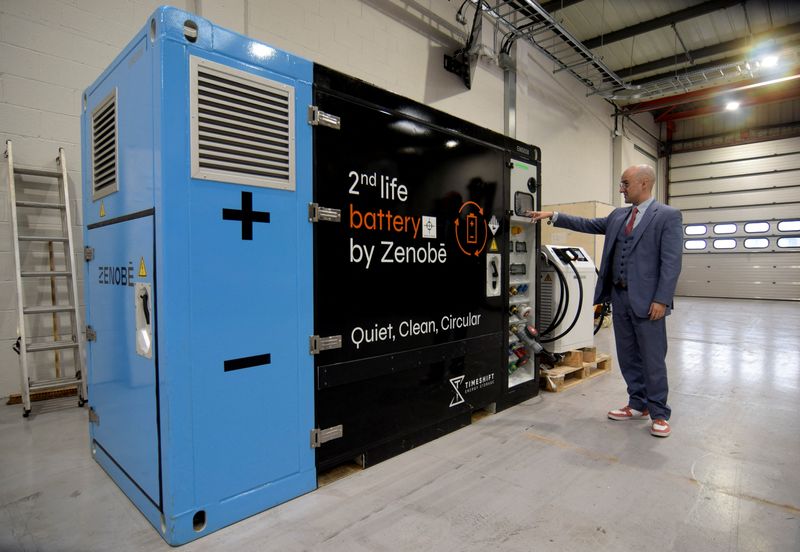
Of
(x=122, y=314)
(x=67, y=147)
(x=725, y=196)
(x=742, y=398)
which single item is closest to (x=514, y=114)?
(x=742, y=398)

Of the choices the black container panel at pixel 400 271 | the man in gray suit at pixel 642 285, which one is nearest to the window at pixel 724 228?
the man in gray suit at pixel 642 285

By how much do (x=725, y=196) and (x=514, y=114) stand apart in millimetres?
9636

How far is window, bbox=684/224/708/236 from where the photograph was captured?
12.9 metres

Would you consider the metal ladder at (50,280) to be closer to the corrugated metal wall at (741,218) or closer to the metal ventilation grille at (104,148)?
the metal ventilation grille at (104,148)

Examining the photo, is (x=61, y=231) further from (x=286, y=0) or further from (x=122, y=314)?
(x=286, y=0)

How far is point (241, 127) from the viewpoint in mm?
1684

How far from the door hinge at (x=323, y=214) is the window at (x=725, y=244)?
46.8 feet

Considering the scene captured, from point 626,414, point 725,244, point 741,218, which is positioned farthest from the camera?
point 725,244

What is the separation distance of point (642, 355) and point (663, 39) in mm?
8504

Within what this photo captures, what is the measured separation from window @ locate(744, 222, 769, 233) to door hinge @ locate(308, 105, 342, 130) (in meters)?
14.3

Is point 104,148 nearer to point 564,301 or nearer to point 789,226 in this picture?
point 564,301

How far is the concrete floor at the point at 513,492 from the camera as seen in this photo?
5.33ft

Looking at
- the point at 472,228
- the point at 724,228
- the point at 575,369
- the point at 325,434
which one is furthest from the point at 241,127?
the point at 724,228

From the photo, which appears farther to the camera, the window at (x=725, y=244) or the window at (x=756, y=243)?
the window at (x=725, y=244)
